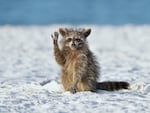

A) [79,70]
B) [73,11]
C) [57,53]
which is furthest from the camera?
[73,11]

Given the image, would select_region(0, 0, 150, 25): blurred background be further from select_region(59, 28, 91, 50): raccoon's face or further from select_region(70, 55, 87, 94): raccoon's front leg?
select_region(70, 55, 87, 94): raccoon's front leg

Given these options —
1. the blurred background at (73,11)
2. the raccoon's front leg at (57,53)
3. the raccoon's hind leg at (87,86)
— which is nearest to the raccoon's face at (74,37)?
the raccoon's front leg at (57,53)

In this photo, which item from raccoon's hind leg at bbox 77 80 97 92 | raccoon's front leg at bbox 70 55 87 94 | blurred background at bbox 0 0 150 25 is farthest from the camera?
blurred background at bbox 0 0 150 25

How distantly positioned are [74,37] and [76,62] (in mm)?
343

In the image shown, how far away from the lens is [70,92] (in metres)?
8.90

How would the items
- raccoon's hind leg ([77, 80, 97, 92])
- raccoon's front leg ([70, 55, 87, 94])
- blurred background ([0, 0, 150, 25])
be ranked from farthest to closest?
1. blurred background ([0, 0, 150, 25])
2. raccoon's hind leg ([77, 80, 97, 92])
3. raccoon's front leg ([70, 55, 87, 94])

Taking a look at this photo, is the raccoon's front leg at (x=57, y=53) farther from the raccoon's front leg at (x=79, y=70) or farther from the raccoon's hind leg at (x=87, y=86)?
the raccoon's hind leg at (x=87, y=86)

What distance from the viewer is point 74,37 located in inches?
352

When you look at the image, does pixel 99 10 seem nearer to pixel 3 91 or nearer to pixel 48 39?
pixel 48 39

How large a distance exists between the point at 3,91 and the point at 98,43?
10820 millimetres

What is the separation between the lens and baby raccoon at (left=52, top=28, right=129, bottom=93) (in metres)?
8.93

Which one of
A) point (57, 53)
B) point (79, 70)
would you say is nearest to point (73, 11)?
point (57, 53)

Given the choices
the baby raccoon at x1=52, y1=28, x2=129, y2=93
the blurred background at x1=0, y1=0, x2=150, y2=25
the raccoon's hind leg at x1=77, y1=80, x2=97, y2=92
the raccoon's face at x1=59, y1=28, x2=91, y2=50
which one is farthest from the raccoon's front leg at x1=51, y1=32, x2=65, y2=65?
the blurred background at x1=0, y1=0, x2=150, y2=25

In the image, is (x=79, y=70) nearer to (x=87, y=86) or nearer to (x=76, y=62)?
(x=76, y=62)
